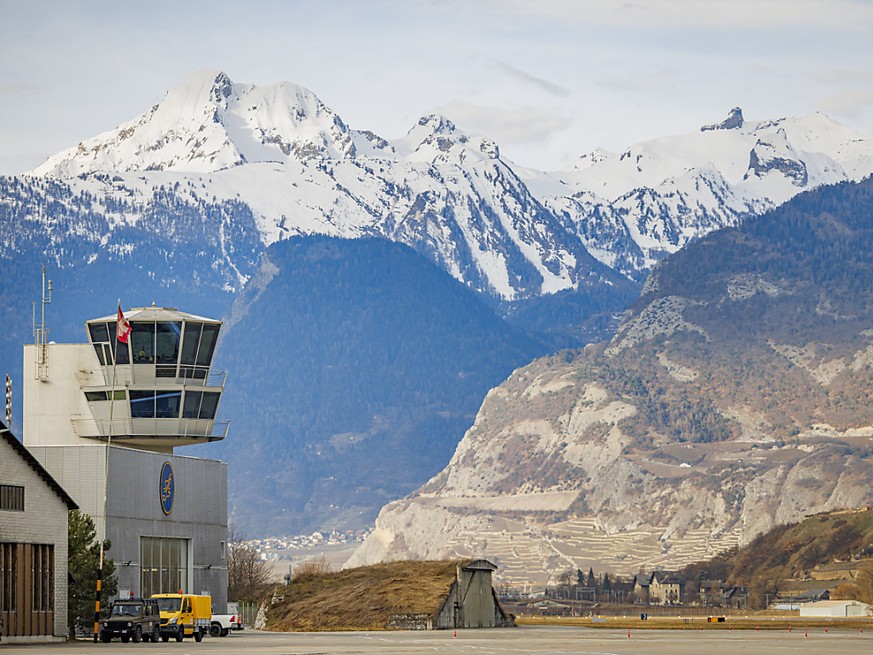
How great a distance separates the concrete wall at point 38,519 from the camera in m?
89.1

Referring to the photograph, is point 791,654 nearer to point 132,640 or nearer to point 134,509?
point 132,640

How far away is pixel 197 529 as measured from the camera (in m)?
128

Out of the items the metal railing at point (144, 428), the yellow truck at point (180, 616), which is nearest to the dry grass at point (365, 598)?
the metal railing at point (144, 428)

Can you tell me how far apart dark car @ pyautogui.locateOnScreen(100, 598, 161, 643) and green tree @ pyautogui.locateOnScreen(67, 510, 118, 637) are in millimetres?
7563

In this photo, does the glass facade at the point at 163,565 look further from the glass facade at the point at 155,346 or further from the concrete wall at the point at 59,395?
the glass facade at the point at 155,346

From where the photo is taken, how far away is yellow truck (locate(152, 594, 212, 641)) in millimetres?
97938

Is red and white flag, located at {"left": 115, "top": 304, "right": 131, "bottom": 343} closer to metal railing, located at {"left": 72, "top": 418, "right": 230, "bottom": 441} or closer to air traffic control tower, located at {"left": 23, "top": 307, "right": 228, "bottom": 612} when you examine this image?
air traffic control tower, located at {"left": 23, "top": 307, "right": 228, "bottom": 612}

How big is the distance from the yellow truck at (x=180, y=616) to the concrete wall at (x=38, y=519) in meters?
6.64

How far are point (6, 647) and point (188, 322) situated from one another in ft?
179

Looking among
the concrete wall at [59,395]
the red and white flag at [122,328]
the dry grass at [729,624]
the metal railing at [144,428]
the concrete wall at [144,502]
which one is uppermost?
the red and white flag at [122,328]

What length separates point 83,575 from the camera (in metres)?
103

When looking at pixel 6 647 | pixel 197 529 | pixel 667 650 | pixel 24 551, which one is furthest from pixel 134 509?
pixel 667 650

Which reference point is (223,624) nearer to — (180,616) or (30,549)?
(180,616)

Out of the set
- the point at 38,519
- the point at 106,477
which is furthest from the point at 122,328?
the point at 38,519
